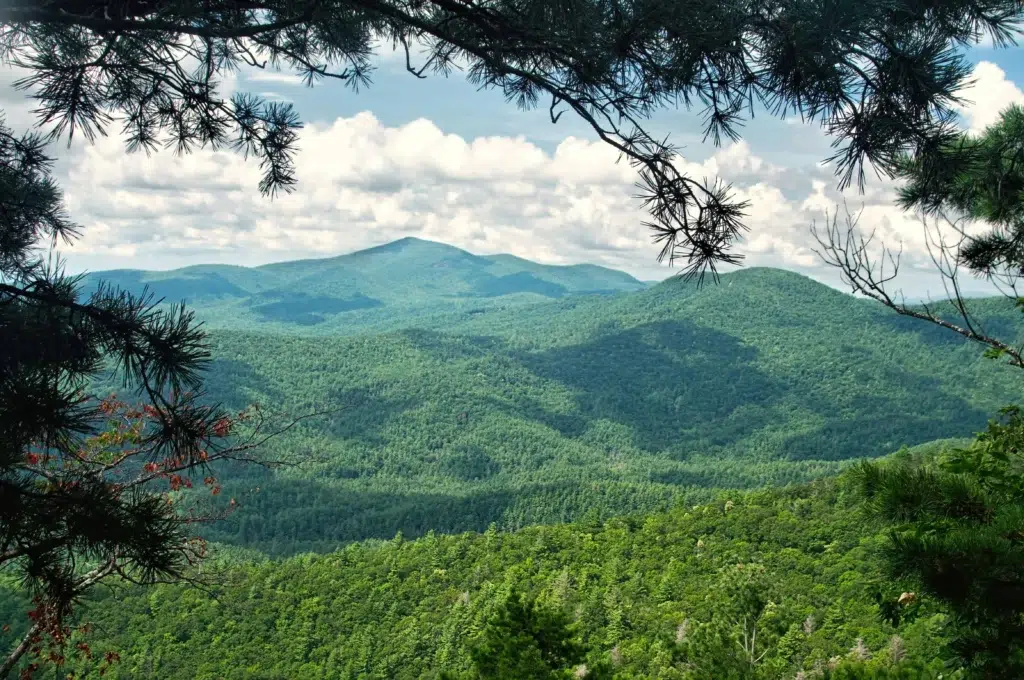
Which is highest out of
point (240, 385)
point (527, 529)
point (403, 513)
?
point (240, 385)

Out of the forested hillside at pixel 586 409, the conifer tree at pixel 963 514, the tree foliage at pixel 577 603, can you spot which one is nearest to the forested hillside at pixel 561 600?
the tree foliage at pixel 577 603

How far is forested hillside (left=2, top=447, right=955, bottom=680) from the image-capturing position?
18297mm

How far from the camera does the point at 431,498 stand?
91.2 m

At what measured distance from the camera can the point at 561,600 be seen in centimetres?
2833

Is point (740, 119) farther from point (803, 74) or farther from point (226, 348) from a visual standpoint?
point (226, 348)

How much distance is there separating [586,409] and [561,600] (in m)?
137

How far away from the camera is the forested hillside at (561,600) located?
18.3 meters

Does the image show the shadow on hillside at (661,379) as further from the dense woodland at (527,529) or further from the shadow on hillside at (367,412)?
the dense woodland at (527,529)

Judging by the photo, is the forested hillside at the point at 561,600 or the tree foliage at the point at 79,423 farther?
the forested hillside at the point at 561,600

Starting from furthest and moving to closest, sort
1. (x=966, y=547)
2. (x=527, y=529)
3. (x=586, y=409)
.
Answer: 1. (x=586, y=409)
2. (x=527, y=529)
3. (x=966, y=547)

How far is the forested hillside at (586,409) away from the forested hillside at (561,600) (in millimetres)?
37250

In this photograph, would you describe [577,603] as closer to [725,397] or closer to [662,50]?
[662,50]

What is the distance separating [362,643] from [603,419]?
129 m

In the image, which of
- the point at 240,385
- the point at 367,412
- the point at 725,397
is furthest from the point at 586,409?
the point at 240,385
